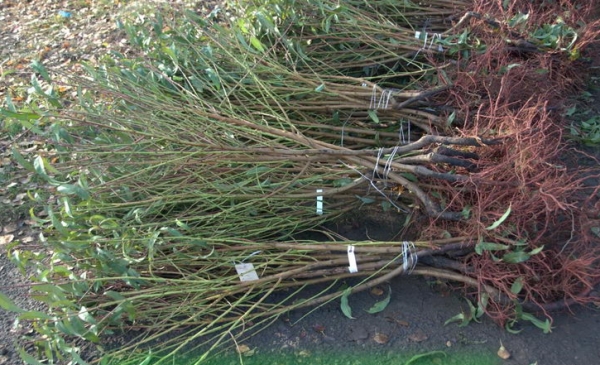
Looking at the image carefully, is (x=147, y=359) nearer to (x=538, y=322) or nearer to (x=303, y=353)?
(x=303, y=353)

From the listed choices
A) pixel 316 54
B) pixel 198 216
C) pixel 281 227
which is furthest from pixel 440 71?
pixel 198 216

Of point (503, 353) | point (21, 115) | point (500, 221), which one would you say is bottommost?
point (503, 353)

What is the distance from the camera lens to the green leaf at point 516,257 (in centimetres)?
214

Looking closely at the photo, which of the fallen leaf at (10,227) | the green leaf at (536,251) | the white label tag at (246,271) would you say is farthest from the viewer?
the fallen leaf at (10,227)

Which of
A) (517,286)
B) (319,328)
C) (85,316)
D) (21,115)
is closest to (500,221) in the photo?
(517,286)

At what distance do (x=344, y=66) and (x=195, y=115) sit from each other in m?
1.00

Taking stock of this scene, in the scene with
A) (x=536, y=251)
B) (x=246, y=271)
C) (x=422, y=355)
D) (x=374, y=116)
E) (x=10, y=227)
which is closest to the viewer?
(x=536, y=251)

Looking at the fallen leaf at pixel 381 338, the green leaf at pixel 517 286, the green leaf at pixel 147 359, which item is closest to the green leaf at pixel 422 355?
the fallen leaf at pixel 381 338

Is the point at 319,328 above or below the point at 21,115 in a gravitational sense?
below

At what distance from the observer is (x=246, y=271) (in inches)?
92.1

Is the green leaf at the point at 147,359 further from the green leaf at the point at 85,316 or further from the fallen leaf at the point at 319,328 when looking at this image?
the fallen leaf at the point at 319,328

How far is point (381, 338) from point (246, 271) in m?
0.60

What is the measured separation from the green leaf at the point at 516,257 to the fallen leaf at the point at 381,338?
552 millimetres

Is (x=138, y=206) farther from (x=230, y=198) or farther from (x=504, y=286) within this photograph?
(x=504, y=286)
